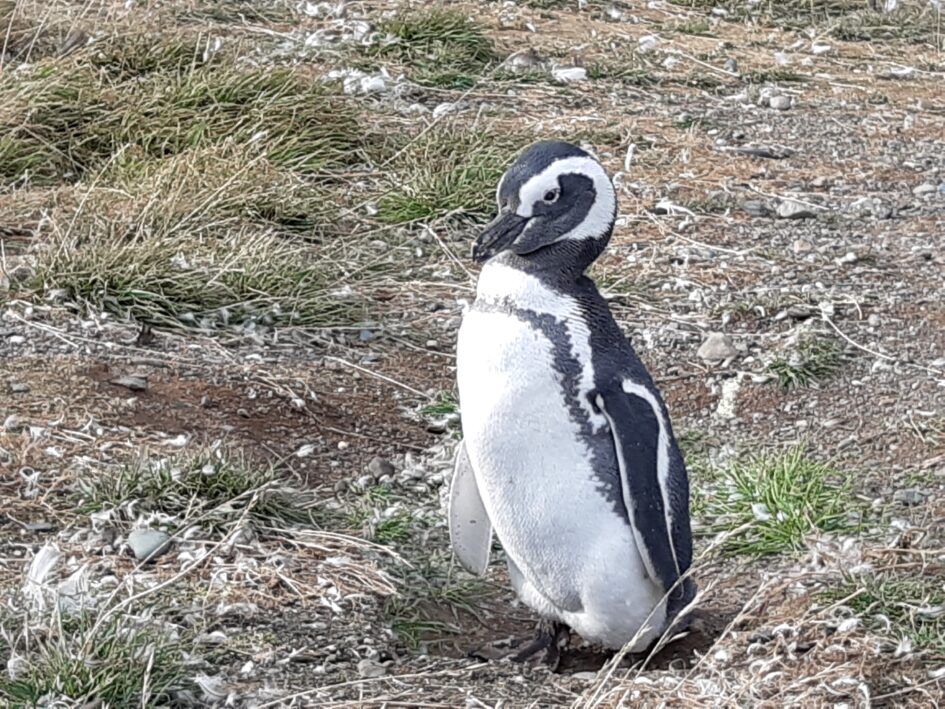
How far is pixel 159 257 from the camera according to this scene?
488 cm

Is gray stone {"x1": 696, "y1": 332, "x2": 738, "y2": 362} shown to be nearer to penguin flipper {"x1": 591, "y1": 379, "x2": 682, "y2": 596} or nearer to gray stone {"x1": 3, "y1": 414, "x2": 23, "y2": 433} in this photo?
penguin flipper {"x1": 591, "y1": 379, "x2": 682, "y2": 596}

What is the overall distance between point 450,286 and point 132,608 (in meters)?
2.21

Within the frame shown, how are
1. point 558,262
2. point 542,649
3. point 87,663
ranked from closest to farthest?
point 87,663 → point 558,262 → point 542,649

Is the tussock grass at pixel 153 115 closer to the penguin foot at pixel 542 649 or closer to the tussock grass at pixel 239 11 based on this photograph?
the tussock grass at pixel 239 11

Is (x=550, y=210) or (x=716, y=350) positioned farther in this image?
(x=716, y=350)

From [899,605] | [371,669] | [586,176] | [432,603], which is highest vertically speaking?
[586,176]

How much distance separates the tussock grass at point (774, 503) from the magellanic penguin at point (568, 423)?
1.40 feet

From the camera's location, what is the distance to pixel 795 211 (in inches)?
235

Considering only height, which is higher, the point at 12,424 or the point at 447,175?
the point at 12,424

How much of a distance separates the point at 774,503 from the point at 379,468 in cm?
98

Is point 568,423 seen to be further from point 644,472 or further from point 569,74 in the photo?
point 569,74

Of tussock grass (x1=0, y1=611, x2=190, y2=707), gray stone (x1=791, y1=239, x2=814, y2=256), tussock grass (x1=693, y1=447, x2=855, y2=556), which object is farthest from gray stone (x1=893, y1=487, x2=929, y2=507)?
tussock grass (x1=0, y1=611, x2=190, y2=707)

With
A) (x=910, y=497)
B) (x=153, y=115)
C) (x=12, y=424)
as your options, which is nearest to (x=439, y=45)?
(x=153, y=115)

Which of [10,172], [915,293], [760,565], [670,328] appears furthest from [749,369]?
[10,172]
